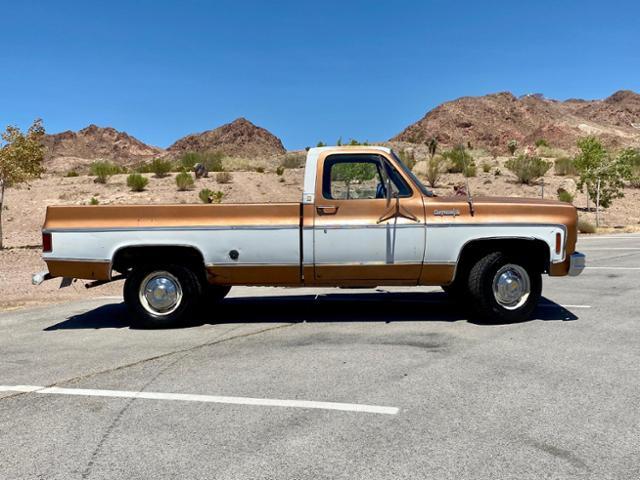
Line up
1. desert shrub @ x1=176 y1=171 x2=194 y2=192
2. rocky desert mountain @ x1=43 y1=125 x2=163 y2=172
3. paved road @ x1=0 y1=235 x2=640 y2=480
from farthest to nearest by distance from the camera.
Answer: rocky desert mountain @ x1=43 y1=125 x2=163 y2=172 → desert shrub @ x1=176 y1=171 x2=194 y2=192 → paved road @ x1=0 y1=235 x2=640 y2=480

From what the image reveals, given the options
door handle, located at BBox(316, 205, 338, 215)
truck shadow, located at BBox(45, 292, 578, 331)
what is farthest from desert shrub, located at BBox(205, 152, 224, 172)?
door handle, located at BBox(316, 205, 338, 215)

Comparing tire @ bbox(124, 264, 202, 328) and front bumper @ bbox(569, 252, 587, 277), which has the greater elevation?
front bumper @ bbox(569, 252, 587, 277)

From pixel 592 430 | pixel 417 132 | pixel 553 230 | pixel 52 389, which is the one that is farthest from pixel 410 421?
pixel 417 132

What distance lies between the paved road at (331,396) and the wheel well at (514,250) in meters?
0.77

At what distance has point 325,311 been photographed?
8.41m

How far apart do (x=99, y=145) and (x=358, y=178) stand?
403 feet

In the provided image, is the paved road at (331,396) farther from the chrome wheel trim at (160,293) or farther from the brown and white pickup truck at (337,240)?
the brown and white pickup truck at (337,240)

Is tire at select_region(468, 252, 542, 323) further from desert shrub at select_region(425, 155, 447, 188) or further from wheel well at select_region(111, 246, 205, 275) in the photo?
desert shrub at select_region(425, 155, 447, 188)

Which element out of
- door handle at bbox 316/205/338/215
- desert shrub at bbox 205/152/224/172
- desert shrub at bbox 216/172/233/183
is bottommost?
door handle at bbox 316/205/338/215

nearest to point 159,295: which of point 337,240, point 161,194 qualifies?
point 337,240

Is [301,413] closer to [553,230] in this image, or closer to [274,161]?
[553,230]

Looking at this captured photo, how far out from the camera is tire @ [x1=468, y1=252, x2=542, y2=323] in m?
7.17

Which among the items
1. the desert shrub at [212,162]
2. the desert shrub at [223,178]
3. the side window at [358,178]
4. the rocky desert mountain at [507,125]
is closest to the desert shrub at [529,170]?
the desert shrub at [223,178]

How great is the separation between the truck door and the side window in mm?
18
